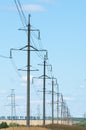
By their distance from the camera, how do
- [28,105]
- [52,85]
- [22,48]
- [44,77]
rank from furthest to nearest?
[52,85] < [44,77] < [28,105] < [22,48]

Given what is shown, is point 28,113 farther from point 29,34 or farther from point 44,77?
point 44,77

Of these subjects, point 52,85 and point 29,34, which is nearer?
point 29,34

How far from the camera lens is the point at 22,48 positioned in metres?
50.2

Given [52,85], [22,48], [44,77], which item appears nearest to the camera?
[22,48]

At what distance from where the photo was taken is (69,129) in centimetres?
8056

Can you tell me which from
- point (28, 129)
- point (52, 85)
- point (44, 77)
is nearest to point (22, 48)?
point (28, 129)

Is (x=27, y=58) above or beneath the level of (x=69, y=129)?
above

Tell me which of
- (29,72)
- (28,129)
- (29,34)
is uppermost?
(29,34)

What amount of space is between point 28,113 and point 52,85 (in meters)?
46.2

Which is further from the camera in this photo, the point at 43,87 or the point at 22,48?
the point at 43,87

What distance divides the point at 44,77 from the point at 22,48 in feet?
97.0

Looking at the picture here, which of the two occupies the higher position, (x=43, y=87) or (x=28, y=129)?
(x=43, y=87)

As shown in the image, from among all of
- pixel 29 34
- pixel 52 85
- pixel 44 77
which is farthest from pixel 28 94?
pixel 52 85

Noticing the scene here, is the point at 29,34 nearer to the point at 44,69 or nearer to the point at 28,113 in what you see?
the point at 28,113
